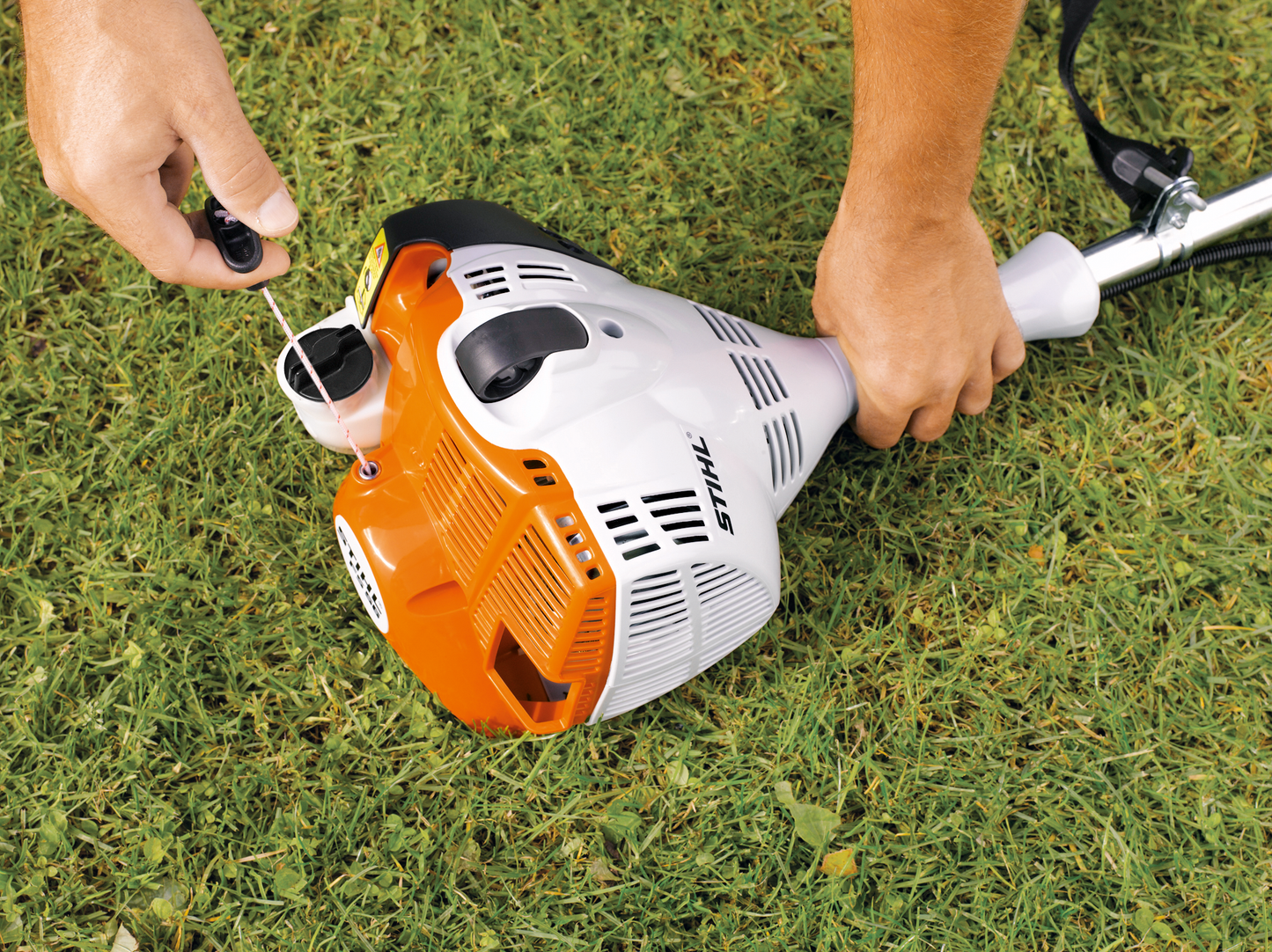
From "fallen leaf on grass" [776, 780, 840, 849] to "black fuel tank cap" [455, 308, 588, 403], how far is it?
3.08 ft

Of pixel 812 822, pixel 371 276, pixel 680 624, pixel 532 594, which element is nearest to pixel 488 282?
pixel 371 276

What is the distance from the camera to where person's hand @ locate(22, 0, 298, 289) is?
3.60 ft

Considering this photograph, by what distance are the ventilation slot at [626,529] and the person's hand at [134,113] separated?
645 mm

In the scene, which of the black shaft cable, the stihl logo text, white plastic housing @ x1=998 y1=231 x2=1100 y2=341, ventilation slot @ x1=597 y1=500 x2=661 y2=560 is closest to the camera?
ventilation slot @ x1=597 y1=500 x2=661 y2=560

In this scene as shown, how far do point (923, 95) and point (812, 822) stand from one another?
1.27 metres

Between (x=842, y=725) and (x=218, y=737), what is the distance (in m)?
1.23

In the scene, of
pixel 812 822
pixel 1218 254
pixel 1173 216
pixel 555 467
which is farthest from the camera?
pixel 1218 254

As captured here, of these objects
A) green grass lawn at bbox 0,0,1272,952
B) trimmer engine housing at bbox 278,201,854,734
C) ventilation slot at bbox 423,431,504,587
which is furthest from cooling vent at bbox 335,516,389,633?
green grass lawn at bbox 0,0,1272,952

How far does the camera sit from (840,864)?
5.34ft

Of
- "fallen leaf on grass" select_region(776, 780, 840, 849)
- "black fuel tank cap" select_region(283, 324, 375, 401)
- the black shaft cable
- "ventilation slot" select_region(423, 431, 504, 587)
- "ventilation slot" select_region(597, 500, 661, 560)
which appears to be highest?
"black fuel tank cap" select_region(283, 324, 375, 401)

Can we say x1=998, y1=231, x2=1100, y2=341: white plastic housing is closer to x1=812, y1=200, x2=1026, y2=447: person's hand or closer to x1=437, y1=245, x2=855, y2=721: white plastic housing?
x1=812, y1=200, x2=1026, y2=447: person's hand

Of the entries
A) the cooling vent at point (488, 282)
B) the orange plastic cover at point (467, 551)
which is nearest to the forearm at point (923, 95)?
the cooling vent at point (488, 282)

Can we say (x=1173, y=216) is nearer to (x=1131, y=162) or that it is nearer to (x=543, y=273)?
(x=1131, y=162)

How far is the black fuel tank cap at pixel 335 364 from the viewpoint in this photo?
1536 mm
